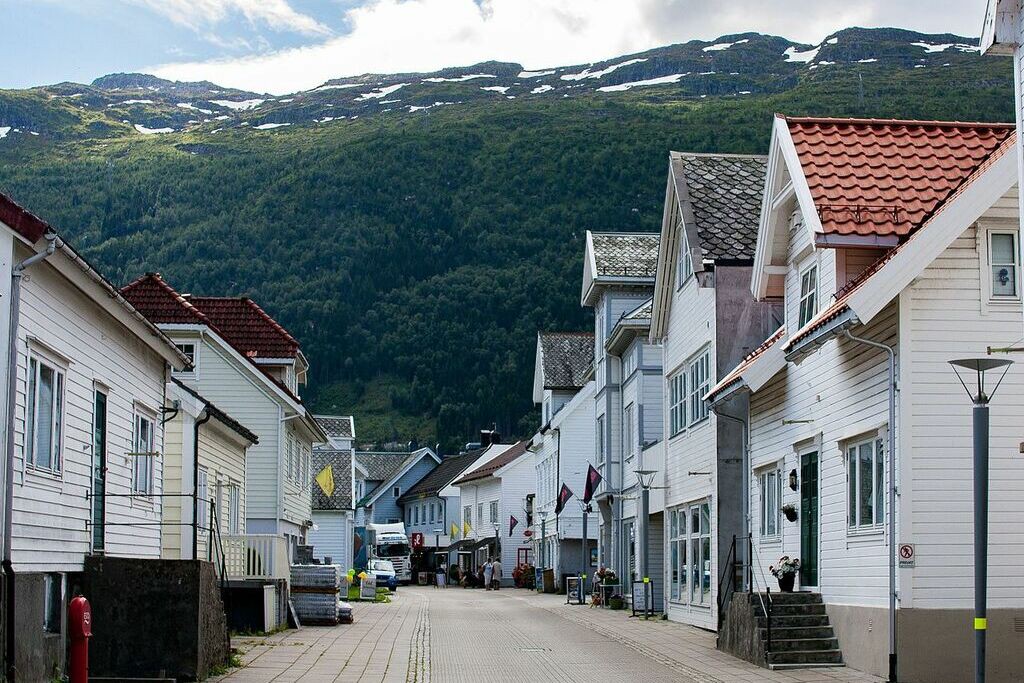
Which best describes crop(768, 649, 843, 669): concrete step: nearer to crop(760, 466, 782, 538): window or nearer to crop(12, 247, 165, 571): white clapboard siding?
crop(760, 466, 782, 538): window

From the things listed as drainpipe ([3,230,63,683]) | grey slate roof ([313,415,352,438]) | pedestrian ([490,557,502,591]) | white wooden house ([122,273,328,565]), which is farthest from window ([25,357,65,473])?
grey slate roof ([313,415,352,438])

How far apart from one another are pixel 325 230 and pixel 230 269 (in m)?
13.6

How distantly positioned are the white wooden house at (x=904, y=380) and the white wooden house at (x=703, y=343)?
17.6 ft

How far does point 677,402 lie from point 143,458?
1435cm

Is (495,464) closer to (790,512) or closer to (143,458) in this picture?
(790,512)

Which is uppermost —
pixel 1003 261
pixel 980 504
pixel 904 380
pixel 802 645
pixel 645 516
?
pixel 1003 261

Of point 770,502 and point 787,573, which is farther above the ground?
point 770,502

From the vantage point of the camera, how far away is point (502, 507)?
241ft

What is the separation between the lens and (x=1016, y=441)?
57.4 ft

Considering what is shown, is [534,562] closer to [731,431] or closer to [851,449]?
[731,431]

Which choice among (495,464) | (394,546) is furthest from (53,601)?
(394,546)

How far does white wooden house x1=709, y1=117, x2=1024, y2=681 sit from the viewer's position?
17312mm

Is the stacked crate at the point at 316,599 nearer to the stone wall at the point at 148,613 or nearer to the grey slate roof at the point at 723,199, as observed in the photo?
the grey slate roof at the point at 723,199

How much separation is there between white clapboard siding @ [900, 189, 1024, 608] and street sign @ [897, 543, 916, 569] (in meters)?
0.06
